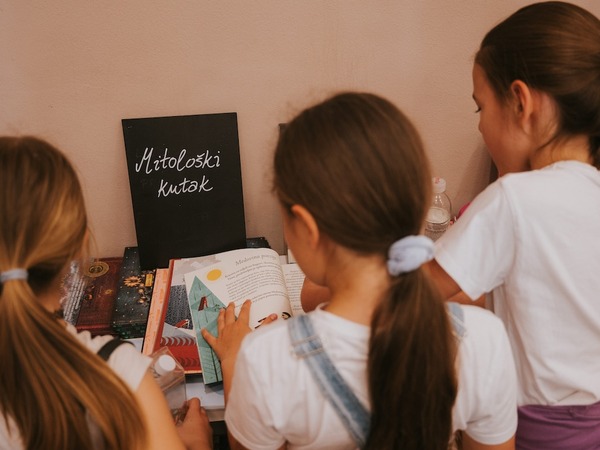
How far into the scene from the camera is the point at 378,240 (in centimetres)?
66

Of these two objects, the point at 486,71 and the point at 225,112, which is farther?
the point at 225,112

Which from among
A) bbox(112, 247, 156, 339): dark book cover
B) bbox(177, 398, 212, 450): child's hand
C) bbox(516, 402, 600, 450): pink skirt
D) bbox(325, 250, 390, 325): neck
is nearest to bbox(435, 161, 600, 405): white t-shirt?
bbox(516, 402, 600, 450): pink skirt

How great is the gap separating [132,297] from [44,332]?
1.88ft

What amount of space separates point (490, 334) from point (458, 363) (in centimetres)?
6

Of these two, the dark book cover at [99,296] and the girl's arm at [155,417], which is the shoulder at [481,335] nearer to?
the girl's arm at [155,417]

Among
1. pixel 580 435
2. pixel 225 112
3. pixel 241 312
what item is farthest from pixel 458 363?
pixel 225 112

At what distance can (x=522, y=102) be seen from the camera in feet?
2.91

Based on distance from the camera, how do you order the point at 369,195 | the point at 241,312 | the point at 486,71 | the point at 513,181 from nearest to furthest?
the point at 369,195 → the point at 513,181 → the point at 486,71 → the point at 241,312

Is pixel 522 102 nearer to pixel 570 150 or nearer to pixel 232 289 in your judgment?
pixel 570 150

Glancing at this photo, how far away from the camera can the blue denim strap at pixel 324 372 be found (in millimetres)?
689

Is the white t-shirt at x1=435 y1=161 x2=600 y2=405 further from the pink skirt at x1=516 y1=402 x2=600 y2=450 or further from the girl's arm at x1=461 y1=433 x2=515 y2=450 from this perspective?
the girl's arm at x1=461 y1=433 x2=515 y2=450

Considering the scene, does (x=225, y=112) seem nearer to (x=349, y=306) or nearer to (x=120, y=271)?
(x=120, y=271)

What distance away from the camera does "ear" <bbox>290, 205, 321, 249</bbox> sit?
678 millimetres

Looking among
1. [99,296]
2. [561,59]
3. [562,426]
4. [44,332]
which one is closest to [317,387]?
[44,332]
